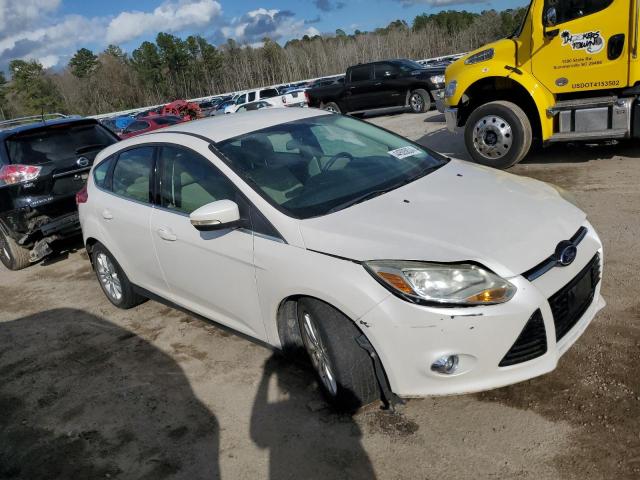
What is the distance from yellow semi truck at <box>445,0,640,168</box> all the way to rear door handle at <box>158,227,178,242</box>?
5.52 m

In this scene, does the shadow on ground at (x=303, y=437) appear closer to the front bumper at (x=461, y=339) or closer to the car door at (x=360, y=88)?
the front bumper at (x=461, y=339)

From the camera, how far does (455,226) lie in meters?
2.94

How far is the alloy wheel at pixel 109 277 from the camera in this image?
5085mm

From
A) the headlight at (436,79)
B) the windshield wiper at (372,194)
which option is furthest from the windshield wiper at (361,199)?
the headlight at (436,79)

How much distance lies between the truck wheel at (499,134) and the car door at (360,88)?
10.5 m

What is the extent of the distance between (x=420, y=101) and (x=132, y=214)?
14121 mm

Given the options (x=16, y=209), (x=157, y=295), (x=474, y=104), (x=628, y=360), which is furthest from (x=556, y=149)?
(x=16, y=209)

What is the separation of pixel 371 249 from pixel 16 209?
209 inches

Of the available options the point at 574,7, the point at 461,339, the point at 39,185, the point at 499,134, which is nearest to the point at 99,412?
the point at 461,339

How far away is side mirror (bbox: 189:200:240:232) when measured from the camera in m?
3.22

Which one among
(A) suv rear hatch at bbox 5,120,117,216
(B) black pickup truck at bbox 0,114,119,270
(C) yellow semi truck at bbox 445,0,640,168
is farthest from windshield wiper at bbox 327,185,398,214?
(C) yellow semi truck at bbox 445,0,640,168

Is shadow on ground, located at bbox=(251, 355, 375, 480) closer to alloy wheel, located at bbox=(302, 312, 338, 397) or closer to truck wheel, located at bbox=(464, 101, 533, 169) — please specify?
alloy wheel, located at bbox=(302, 312, 338, 397)

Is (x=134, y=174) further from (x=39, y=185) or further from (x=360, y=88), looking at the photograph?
(x=360, y=88)

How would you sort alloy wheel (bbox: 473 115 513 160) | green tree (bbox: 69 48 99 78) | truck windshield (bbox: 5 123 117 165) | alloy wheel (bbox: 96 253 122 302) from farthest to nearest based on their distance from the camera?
1. green tree (bbox: 69 48 99 78)
2. alloy wheel (bbox: 473 115 513 160)
3. truck windshield (bbox: 5 123 117 165)
4. alloy wheel (bbox: 96 253 122 302)
